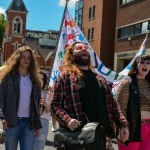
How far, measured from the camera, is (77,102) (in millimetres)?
4078

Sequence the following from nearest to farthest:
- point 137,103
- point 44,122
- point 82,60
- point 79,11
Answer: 1. point 82,60
2. point 137,103
3. point 44,122
4. point 79,11

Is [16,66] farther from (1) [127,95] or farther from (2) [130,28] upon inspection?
(2) [130,28]

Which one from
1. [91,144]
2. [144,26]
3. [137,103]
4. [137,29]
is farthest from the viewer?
[137,29]

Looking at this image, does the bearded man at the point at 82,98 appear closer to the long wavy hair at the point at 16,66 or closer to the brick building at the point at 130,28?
the long wavy hair at the point at 16,66

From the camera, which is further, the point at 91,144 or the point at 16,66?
the point at 16,66

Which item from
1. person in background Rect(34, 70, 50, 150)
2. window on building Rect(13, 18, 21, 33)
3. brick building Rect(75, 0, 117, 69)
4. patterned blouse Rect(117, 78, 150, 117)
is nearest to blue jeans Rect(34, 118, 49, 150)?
person in background Rect(34, 70, 50, 150)

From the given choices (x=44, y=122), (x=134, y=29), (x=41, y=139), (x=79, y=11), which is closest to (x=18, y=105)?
(x=41, y=139)

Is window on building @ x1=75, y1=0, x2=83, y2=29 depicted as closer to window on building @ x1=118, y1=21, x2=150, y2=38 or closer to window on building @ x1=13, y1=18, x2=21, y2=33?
window on building @ x1=118, y1=21, x2=150, y2=38

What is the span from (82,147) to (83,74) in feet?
2.74

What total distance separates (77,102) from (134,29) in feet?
115

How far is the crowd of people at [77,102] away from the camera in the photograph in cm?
407

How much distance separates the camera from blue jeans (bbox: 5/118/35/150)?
17.5ft

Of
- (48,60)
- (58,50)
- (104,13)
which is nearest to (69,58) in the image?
(58,50)

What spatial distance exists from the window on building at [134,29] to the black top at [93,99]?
32108 mm
